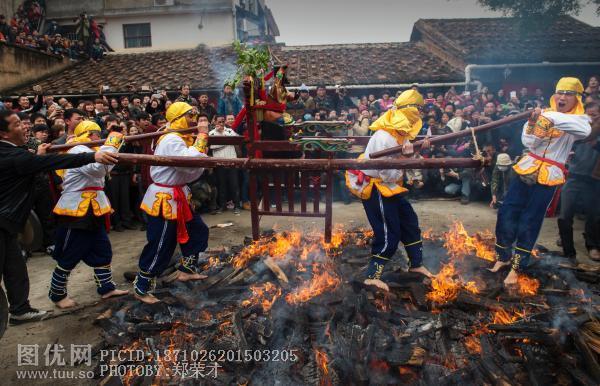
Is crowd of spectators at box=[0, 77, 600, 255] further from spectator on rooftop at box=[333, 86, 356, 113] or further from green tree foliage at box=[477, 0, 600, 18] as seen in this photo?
green tree foliage at box=[477, 0, 600, 18]

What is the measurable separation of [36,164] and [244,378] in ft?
8.32

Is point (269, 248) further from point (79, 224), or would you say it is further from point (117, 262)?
point (117, 262)

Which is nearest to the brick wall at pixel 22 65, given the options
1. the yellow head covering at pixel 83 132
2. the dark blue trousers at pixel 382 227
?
the yellow head covering at pixel 83 132

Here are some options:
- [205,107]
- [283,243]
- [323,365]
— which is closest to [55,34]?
[205,107]

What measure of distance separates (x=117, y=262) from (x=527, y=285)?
17.5 feet

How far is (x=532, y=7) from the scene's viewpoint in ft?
53.0

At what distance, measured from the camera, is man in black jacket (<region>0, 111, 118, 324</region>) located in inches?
134

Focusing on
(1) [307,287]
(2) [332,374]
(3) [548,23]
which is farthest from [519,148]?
(3) [548,23]

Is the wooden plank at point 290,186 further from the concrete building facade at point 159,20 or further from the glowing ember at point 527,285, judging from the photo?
the concrete building facade at point 159,20

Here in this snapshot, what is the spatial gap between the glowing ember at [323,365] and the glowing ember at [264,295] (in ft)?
2.62

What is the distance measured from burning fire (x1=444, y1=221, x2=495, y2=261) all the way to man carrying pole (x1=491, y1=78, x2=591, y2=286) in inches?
23.2

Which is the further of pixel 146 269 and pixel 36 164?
pixel 146 269

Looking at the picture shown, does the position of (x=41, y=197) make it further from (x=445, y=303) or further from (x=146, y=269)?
(x=445, y=303)

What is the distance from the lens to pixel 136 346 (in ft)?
11.4
